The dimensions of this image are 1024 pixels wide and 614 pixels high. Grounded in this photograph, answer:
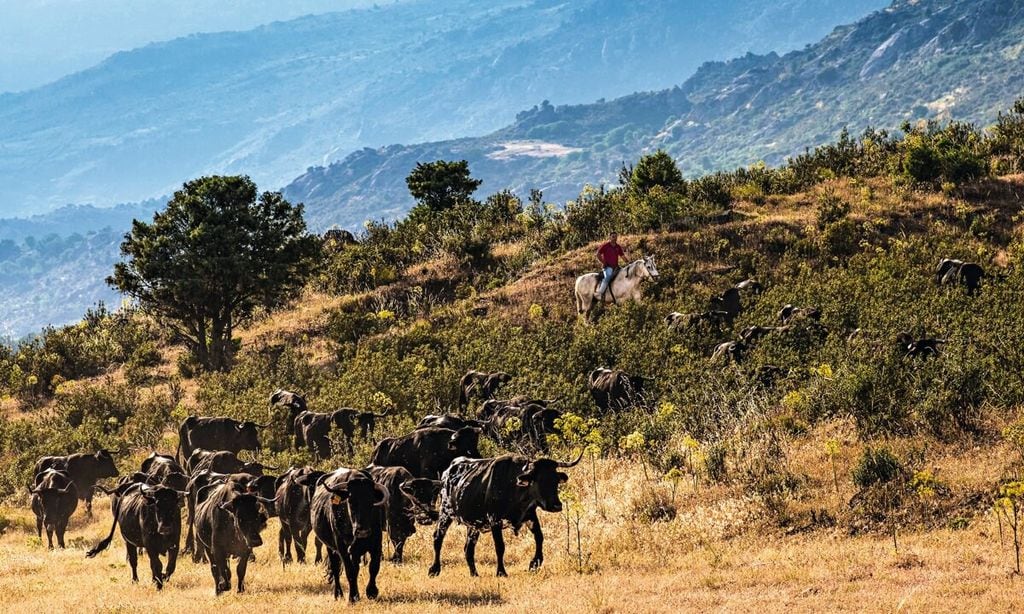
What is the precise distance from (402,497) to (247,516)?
8.74 ft

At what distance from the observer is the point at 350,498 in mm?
14586

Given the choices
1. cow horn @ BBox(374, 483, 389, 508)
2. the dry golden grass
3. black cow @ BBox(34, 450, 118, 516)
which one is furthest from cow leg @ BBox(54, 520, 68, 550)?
cow horn @ BBox(374, 483, 389, 508)

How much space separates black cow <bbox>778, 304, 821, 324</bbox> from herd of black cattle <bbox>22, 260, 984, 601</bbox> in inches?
163

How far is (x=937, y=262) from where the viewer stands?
3406 cm

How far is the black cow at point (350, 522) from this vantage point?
573 inches

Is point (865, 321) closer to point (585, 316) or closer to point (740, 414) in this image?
point (740, 414)

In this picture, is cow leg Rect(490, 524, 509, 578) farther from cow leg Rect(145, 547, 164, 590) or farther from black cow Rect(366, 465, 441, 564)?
cow leg Rect(145, 547, 164, 590)

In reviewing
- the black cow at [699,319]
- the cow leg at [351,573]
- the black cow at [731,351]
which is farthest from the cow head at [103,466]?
the black cow at [699,319]

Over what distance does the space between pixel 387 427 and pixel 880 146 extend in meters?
34.6

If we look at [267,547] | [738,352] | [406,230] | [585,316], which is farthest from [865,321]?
[406,230]

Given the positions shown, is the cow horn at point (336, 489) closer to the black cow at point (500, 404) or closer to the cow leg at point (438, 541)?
the cow leg at point (438, 541)

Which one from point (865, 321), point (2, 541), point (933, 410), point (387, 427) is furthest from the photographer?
point (865, 321)

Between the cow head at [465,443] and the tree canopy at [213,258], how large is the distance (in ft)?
73.7

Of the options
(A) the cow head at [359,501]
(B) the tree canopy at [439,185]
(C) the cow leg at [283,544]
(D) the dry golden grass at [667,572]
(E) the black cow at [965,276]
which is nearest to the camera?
(D) the dry golden grass at [667,572]
